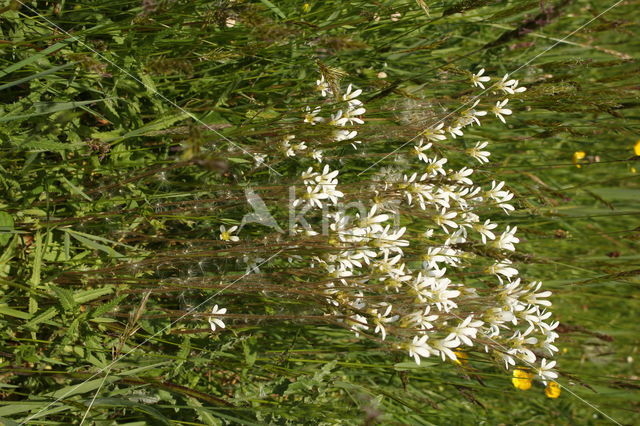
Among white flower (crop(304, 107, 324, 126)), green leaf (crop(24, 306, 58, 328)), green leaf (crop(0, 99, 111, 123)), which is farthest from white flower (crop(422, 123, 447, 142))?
green leaf (crop(24, 306, 58, 328))

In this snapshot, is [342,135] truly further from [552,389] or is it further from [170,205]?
[552,389]

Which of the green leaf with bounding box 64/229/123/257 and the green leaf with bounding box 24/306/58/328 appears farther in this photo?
the green leaf with bounding box 64/229/123/257

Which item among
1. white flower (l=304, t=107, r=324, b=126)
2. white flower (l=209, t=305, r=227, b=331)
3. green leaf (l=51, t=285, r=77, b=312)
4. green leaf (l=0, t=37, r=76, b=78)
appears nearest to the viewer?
green leaf (l=0, t=37, r=76, b=78)

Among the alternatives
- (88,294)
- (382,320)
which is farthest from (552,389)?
(88,294)

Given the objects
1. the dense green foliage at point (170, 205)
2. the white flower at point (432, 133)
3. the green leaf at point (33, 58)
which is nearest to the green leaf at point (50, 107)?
the dense green foliage at point (170, 205)

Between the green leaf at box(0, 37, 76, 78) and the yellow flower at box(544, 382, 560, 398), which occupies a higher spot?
the green leaf at box(0, 37, 76, 78)

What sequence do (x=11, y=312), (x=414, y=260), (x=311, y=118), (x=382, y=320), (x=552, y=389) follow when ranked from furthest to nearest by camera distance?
(x=552, y=389) < (x=311, y=118) < (x=414, y=260) < (x=11, y=312) < (x=382, y=320)

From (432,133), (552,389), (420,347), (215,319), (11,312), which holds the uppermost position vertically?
(432,133)

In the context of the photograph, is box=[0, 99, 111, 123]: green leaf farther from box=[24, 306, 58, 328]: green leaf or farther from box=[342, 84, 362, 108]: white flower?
box=[342, 84, 362, 108]: white flower

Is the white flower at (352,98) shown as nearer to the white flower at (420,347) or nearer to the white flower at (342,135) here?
the white flower at (342,135)

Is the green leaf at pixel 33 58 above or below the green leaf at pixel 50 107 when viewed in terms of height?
above

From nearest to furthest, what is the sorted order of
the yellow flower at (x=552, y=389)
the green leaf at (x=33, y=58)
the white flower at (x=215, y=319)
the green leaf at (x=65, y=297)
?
the green leaf at (x=33, y=58) → the green leaf at (x=65, y=297) → the white flower at (x=215, y=319) → the yellow flower at (x=552, y=389)

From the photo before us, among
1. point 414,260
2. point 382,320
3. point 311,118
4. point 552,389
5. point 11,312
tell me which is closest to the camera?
point 382,320
